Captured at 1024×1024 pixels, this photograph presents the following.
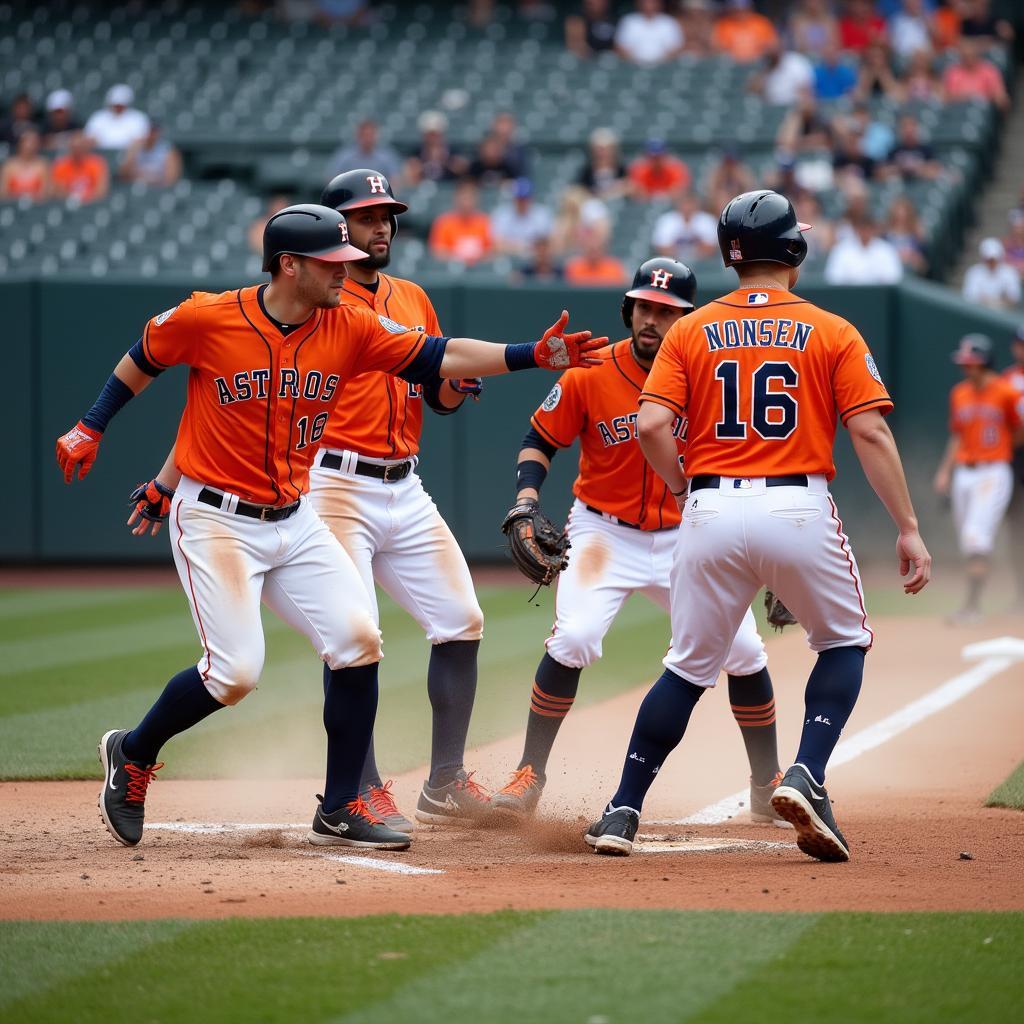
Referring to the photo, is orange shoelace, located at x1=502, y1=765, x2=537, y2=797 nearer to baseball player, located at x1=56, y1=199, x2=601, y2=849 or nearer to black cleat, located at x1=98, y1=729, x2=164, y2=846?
baseball player, located at x1=56, y1=199, x2=601, y2=849

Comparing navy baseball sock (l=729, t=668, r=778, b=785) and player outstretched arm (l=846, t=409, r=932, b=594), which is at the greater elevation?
player outstretched arm (l=846, t=409, r=932, b=594)

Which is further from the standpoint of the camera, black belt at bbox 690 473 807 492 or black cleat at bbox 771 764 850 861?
black belt at bbox 690 473 807 492

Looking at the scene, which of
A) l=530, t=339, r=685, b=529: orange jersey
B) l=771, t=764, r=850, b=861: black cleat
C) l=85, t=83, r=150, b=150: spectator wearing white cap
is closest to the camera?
l=771, t=764, r=850, b=861: black cleat

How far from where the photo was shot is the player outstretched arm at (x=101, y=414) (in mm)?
5027

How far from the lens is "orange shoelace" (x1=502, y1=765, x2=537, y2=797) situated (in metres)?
5.63

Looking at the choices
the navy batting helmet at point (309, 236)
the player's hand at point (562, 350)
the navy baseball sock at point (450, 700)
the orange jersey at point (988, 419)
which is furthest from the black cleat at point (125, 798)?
the orange jersey at point (988, 419)

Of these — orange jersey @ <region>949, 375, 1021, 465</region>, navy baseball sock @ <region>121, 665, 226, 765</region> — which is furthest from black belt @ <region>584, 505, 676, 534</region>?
orange jersey @ <region>949, 375, 1021, 465</region>

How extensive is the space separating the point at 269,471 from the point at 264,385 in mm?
262

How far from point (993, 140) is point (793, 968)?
52.9ft

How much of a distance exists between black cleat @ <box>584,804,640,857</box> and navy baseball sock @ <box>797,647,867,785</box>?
56cm

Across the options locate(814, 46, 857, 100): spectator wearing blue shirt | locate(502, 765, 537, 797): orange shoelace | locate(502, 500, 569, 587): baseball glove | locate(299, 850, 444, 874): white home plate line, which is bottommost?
locate(502, 765, 537, 797): orange shoelace

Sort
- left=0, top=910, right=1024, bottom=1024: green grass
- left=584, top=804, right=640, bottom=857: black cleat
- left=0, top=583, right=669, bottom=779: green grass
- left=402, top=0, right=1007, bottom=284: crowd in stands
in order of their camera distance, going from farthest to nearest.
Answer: left=402, top=0, right=1007, bottom=284: crowd in stands
left=0, top=583, right=669, bottom=779: green grass
left=584, top=804, right=640, bottom=857: black cleat
left=0, top=910, right=1024, bottom=1024: green grass

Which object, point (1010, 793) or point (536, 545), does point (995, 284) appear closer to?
point (1010, 793)

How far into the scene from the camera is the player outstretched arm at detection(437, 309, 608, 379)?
492cm
